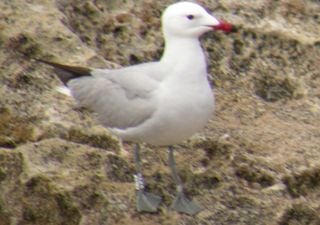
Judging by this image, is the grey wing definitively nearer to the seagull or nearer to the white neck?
the seagull

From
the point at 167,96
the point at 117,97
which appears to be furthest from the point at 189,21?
the point at 117,97

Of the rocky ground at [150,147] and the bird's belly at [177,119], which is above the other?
the bird's belly at [177,119]

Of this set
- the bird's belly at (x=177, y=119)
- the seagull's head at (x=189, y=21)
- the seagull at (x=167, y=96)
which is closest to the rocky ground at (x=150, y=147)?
the seagull at (x=167, y=96)

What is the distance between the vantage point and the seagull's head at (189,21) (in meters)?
6.33

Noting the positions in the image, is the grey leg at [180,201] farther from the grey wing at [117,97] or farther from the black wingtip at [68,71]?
the black wingtip at [68,71]

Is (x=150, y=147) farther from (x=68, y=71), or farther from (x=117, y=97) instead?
(x=68, y=71)

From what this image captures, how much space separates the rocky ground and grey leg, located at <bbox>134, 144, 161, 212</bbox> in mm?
60

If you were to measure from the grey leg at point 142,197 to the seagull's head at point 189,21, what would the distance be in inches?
24.5

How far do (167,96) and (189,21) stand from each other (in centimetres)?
42

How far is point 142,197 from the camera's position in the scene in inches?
250

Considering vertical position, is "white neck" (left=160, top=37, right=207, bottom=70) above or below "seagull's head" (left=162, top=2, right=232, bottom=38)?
below

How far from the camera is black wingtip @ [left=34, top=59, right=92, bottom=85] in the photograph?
6.69m

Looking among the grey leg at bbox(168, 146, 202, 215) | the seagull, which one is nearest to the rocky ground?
the grey leg at bbox(168, 146, 202, 215)

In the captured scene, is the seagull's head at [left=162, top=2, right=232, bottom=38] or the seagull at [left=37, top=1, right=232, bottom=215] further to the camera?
the seagull's head at [left=162, top=2, right=232, bottom=38]
